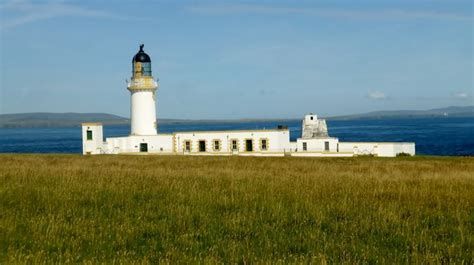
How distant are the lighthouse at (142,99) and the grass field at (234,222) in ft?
120

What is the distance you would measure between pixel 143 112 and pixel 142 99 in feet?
3.87

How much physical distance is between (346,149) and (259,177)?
32.8 metres

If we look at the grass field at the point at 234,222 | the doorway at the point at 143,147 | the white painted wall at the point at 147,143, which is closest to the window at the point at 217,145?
the white painted wall at the point at 147,143

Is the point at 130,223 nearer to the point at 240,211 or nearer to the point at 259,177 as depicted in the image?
the point at 240,211

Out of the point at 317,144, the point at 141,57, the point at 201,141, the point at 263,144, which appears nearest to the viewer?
the point at 263,144

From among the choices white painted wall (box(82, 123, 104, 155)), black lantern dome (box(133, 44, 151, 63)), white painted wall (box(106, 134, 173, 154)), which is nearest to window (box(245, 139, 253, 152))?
white painted wall (box(106, 134, 173, 154))

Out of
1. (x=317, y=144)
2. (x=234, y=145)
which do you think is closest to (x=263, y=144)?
(x=234, y=145)

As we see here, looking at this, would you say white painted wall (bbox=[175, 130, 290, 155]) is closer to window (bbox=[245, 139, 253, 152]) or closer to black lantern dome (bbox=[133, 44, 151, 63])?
window (bbox=[245, 139, 253, 152])

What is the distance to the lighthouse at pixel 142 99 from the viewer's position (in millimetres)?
50375

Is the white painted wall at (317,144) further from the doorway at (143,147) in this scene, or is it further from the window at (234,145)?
the doorway at (143,147)

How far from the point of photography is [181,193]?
12328mm

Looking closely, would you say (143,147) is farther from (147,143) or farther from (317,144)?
(317,144)

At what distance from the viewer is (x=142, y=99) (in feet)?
166

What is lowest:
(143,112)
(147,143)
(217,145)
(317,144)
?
(317,144)
